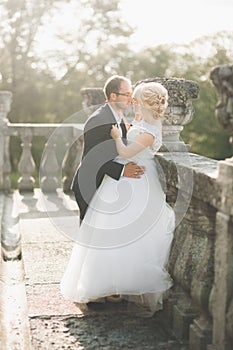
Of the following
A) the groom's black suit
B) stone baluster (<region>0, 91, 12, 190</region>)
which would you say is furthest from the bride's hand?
stone baluster (<region>0, 91, 12, 190</region>)

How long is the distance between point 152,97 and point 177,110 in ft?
3.25

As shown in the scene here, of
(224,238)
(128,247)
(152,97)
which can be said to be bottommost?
(128,247)

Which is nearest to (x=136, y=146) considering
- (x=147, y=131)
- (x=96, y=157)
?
(x=147, y=131)

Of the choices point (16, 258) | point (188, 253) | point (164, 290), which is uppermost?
point (188, 253)

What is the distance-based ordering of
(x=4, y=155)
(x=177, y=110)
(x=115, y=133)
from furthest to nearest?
(x=4, y=155)
(x=177, y=110)
(x=115, y=133)

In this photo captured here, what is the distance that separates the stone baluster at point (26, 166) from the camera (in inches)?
367

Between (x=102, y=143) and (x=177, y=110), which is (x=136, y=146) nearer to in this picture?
(x=102, y=143)

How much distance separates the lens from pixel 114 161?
4070mm

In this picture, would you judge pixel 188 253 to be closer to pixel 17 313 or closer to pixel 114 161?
pixel 114 161

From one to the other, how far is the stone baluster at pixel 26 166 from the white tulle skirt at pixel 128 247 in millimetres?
5442

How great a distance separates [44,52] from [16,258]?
22.1 meters

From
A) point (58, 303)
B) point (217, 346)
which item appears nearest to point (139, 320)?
point (58, 303)

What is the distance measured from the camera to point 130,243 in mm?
3805

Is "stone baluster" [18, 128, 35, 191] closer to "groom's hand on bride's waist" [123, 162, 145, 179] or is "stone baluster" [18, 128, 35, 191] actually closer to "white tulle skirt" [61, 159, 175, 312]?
"white tulle skirt" [61, 159, 175, 312]
